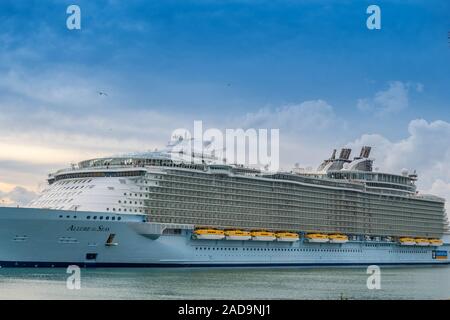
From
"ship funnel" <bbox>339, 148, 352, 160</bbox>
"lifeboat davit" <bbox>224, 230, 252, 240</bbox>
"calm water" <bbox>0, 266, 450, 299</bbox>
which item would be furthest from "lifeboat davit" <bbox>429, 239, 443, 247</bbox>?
"calm water" <bbox>0, 266, 450, 299</bbox>

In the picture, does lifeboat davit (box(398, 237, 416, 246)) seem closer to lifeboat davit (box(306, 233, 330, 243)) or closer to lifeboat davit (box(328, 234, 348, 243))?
lifeboat davit (box(328, 234, 348, 243))

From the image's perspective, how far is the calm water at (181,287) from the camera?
1241 inches

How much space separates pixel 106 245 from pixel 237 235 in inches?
488

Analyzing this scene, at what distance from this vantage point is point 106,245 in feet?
155

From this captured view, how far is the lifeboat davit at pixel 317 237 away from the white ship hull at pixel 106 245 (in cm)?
485

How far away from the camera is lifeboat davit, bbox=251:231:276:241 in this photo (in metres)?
57.8

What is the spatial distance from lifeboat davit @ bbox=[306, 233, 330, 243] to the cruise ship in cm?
9

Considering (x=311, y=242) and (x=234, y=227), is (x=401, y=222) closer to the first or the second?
(x=311, y=242)

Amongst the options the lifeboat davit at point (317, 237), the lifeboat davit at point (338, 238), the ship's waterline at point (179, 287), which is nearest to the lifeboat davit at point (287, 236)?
the lifeboat davit at point (317, 237)

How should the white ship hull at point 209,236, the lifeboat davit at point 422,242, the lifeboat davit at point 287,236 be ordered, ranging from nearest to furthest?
the white ship hull at point 209,236
the lifeboat davit at point 287,236
the lifeboat davit at point 422,242

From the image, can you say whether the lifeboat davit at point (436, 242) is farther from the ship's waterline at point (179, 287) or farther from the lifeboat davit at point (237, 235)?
the ship's waterline at point (179, 287)

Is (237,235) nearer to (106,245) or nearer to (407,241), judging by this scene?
(106,245)

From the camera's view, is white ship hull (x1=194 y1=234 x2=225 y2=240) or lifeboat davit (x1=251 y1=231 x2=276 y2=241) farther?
lifeboat davit (x1=251 y1=231 x2=276 y2=241)
